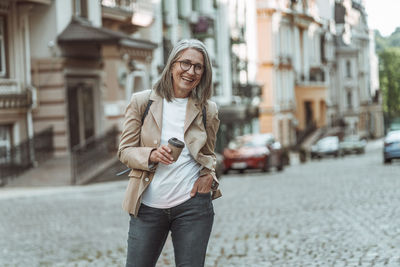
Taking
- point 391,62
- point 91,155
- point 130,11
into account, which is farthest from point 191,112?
point 130,11

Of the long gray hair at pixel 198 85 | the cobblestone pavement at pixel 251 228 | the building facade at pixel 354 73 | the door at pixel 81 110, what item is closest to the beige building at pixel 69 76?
the door at pixel 81 110

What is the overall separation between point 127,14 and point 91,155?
7257 mm

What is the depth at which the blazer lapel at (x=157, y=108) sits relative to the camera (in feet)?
15.5

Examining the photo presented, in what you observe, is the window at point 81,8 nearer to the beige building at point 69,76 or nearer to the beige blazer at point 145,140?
the beige building at point 69,76

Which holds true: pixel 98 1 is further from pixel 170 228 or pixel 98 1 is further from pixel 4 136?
pixel 170 228

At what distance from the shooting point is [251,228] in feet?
39.4

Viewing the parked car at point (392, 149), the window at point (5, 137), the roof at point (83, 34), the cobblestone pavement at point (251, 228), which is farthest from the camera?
the parked car at point (392, 149)

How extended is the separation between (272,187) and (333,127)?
181 ft

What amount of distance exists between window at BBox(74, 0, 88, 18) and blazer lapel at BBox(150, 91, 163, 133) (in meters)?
23.3

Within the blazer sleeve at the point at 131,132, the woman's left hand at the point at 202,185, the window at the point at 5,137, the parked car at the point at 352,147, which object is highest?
the blazer sleeve at the point at 131,132

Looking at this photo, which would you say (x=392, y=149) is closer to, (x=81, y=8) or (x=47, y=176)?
(x=81, y=8)

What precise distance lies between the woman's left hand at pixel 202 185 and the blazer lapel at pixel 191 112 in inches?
10.9

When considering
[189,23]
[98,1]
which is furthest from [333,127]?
[98,1]

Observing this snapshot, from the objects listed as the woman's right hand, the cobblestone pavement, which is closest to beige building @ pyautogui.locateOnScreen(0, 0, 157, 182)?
the cobblestone pavement
